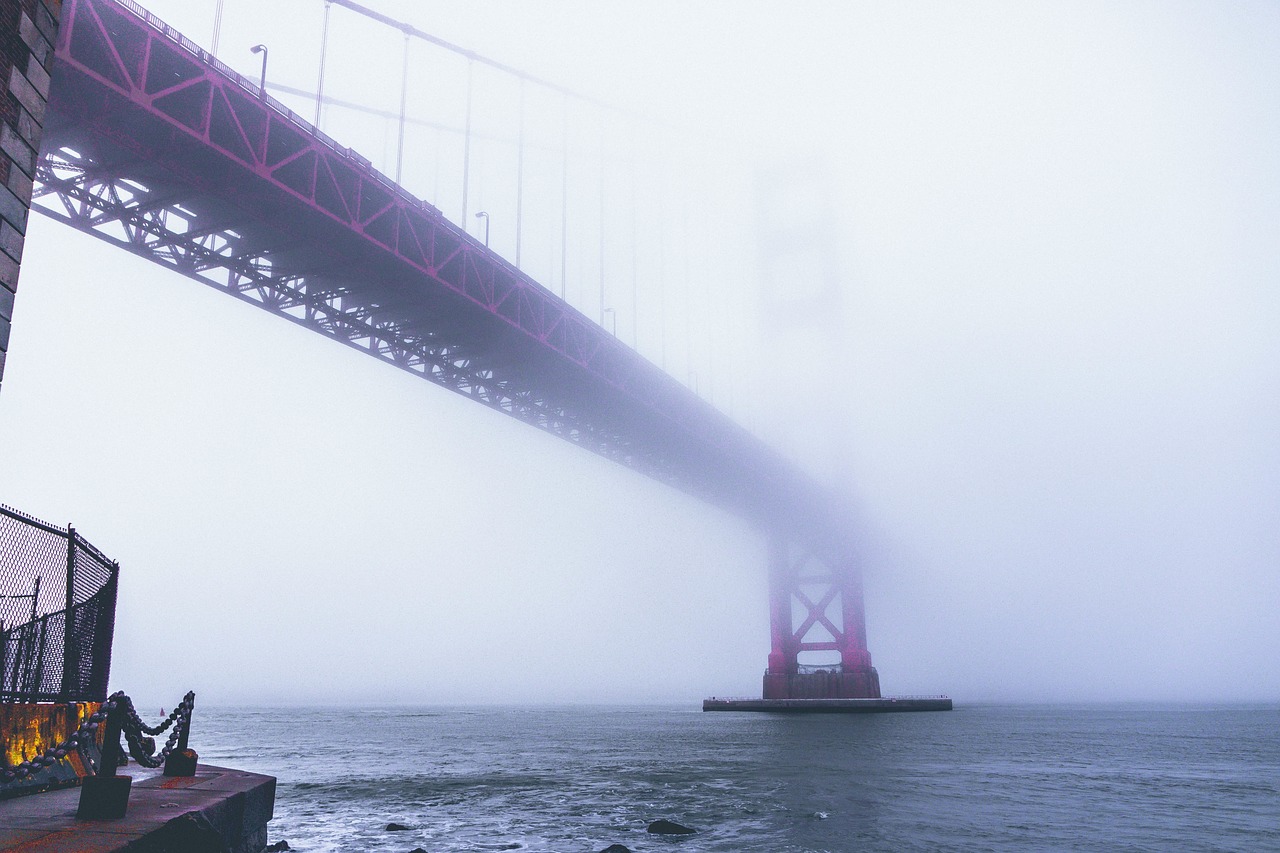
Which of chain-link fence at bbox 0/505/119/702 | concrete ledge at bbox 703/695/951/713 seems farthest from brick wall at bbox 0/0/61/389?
concrete ledge at bbox 703/695/951/713

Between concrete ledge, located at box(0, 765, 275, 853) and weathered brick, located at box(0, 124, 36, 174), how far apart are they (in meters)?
3.85

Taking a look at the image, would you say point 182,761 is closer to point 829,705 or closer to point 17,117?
point 17,117

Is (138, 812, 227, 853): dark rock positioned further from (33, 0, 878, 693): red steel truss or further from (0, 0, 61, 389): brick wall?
(33, 0, 878, 693): red steel truss

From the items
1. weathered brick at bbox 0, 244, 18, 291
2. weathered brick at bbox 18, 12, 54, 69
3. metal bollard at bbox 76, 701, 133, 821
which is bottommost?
metal bollard at bbox 76, 701, 133, 821

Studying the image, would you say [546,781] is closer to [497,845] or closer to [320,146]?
[497,845]

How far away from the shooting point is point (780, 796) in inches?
603

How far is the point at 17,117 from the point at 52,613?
3.61m

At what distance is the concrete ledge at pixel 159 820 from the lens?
4918 mm

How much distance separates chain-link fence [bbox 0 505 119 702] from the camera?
6426 millimetres

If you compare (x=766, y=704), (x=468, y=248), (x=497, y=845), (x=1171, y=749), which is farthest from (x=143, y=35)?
(x=766, y=704)

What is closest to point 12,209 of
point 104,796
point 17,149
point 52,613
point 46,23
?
point 17,149

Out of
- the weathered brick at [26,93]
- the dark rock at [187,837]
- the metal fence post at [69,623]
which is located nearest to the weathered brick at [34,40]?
the weathered brick at [26,93]

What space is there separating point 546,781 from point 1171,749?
23382mm

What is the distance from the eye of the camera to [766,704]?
2014 inches
